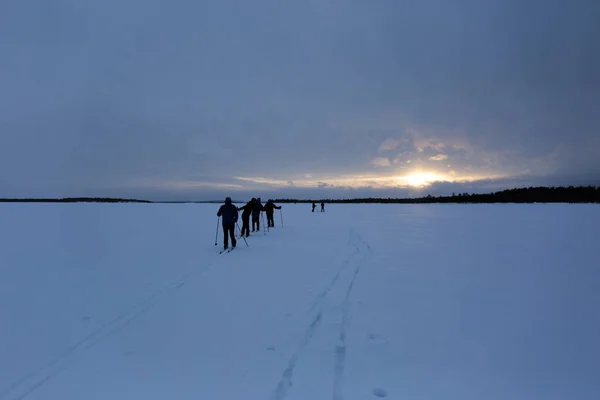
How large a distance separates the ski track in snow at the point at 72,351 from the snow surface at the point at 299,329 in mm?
16

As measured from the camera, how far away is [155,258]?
9.48m

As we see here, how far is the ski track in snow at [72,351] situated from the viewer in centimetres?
313

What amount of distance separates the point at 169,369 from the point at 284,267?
4983mm

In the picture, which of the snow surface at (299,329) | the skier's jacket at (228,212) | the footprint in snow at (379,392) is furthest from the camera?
the skier's jacket at (228,212)

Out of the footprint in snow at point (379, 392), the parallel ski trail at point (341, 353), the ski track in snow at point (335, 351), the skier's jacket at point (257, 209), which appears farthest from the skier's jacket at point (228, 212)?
the footprint in snow at point (379, 392)

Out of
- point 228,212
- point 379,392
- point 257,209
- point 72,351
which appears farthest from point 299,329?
point 257,209

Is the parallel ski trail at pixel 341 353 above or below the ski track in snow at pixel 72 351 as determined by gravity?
above

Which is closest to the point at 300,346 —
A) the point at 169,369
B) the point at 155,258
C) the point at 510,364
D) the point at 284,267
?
the point at 169,369

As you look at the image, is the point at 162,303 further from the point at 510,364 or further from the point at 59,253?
the point at 59,253

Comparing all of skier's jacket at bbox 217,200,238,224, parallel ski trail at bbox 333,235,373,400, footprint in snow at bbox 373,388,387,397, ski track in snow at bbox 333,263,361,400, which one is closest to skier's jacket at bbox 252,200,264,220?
skier's jacket at bbox 217,200,238,224

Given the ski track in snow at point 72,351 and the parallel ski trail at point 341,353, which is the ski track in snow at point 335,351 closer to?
the parallel ski trail at point 341,353

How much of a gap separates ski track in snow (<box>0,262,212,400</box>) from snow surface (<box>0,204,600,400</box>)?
0.05 feet

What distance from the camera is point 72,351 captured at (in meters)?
3.86

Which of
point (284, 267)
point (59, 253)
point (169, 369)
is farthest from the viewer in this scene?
point (59, 253)
